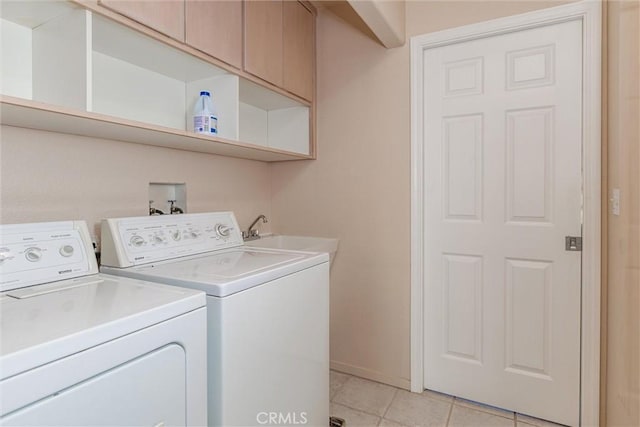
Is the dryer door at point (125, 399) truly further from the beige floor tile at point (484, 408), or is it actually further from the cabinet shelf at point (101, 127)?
the beige floor tile at point (484, 408)

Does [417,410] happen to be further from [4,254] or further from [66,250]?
[4,254]

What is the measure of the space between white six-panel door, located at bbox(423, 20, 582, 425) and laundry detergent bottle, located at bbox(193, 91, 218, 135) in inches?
48.2

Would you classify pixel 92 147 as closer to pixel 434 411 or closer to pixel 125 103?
pixel 125 103

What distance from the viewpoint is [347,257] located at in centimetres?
236

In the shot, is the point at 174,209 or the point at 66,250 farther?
the point at 174,209

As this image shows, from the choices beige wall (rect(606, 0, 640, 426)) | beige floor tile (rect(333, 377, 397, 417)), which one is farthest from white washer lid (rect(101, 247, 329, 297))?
beige wall (rect(606, 0, 640, 426))

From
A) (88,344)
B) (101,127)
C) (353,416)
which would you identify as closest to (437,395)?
(353,416)

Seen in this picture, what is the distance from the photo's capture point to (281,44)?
79.1 inches

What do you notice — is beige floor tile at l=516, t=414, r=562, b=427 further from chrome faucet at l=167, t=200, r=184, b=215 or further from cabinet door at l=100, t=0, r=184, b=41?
cabinet door at l=100, t=0, r=184, b=41

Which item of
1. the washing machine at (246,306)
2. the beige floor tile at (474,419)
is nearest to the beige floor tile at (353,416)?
the washing machine at (246,306)

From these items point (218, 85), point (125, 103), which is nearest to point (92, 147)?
point (125, 103)

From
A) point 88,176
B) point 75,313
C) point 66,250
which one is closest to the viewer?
point 75,313

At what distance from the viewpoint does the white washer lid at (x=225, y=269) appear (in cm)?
112

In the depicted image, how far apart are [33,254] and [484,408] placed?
2291 millimetres
